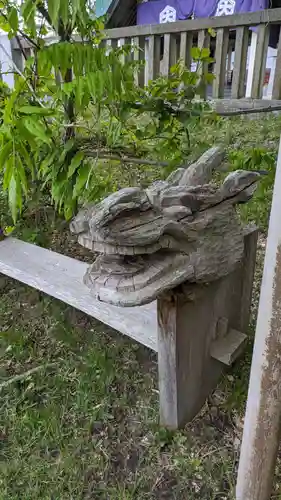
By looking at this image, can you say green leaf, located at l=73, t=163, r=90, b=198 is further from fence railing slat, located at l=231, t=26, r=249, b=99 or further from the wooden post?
fence railing slat, located at l=231, t=26, r=249, b=99

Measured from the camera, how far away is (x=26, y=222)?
2.96m

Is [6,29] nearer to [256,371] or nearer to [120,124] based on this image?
[120,124]

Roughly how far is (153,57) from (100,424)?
100 inches

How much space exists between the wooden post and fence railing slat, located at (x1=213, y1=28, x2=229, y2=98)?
1.91 metres

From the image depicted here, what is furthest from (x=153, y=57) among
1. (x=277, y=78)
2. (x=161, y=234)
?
(x=161, y=234)

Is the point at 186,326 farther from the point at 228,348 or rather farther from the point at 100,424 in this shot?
the point at 100,424

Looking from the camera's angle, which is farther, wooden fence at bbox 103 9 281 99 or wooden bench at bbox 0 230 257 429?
wooden fence at bbox 103 9 281 99

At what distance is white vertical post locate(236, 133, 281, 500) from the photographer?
802mm

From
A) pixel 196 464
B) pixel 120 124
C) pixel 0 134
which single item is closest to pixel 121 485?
pixel 196 464

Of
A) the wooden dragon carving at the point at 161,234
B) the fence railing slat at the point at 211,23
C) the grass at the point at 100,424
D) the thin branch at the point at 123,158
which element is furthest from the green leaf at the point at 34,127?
the fence railing slat at the point at 211,23

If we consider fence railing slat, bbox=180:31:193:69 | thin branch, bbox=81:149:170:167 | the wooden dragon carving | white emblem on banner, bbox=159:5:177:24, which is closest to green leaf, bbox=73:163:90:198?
thin branch, bbox=81:149:170:167

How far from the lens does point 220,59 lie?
2963 mm

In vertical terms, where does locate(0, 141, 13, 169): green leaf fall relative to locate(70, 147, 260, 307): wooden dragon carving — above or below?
above

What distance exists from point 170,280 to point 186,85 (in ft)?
3.78
